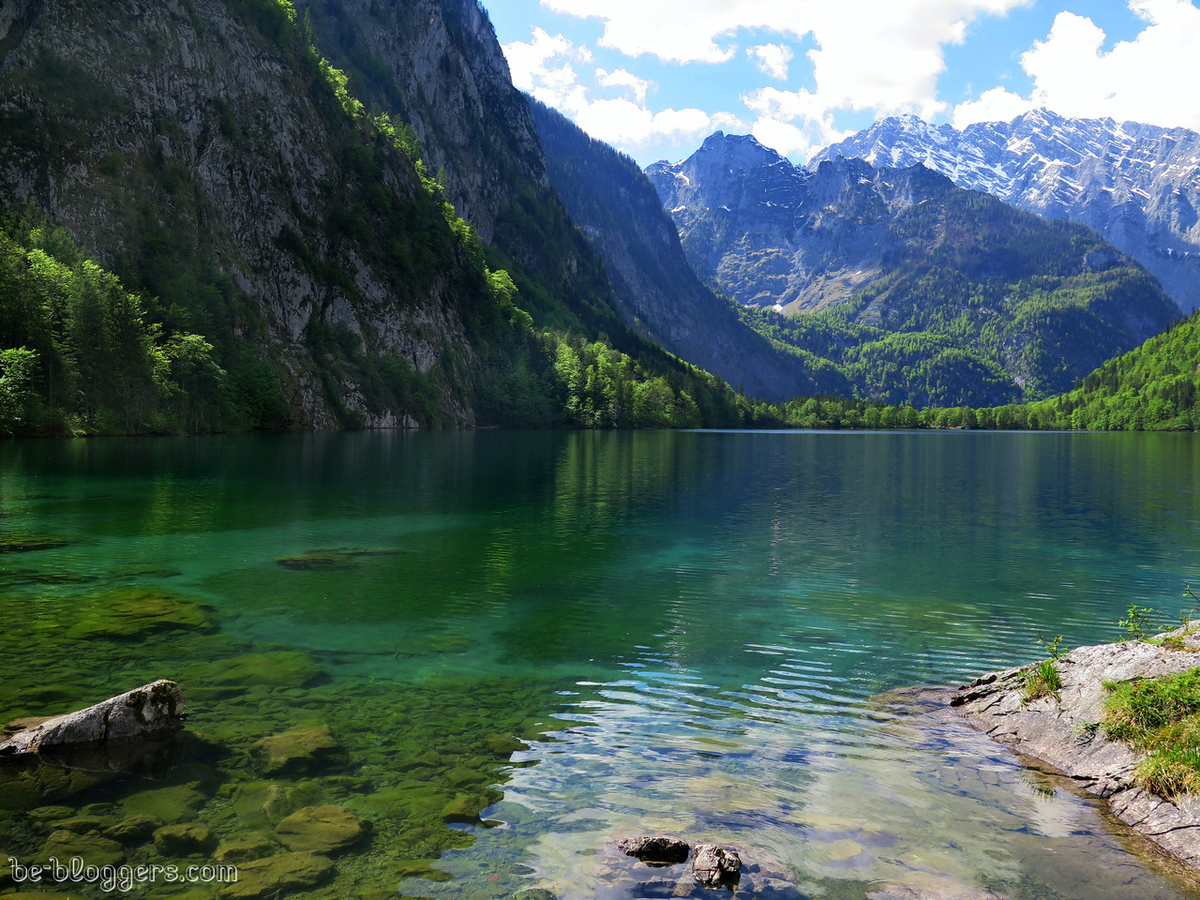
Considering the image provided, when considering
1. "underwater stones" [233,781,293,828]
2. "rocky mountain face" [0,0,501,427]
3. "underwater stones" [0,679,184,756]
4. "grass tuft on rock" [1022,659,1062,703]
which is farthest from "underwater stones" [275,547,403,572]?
"rocky mountain face" [0,0,501,427]

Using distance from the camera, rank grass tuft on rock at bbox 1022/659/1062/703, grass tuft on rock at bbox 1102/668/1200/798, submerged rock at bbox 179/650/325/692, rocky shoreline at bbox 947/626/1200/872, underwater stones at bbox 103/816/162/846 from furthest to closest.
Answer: submerged rock at bbox 179/650/325/692, grass tuft on rock at bbox 1022/659/1062/703, grass tuft on rock at bbox 1102/668/1200/798, rocky shoreline at bbox 947/626/1200/872, underwater stones at bbox 103/816/162/846

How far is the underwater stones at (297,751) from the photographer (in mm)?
10430

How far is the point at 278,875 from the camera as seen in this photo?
7.90 metres

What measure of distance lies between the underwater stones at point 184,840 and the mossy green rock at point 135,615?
387 inches

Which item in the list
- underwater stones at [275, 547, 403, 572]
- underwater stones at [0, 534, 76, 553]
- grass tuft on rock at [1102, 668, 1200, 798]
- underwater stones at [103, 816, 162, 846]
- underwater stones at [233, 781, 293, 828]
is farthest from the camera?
underwater stones at [0, 534, 76, 553]

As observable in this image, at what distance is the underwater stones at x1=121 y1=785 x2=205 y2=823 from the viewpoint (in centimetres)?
905

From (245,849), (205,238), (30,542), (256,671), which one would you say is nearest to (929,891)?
(245,849)

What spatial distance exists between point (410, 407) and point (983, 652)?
150888mm

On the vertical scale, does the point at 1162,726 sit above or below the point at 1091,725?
above

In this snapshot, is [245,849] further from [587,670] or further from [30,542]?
[30,542]

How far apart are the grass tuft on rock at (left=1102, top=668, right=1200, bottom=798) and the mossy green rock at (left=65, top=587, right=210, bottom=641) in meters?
19.0

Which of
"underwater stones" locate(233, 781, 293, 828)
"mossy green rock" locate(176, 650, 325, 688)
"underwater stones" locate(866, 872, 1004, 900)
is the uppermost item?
"underwater stones" locate(233, 781, 293, 828)

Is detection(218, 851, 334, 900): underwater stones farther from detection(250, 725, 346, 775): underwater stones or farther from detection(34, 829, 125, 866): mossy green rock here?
detection(250, 725, 346, 775): underwater stones

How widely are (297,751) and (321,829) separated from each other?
235 cm
